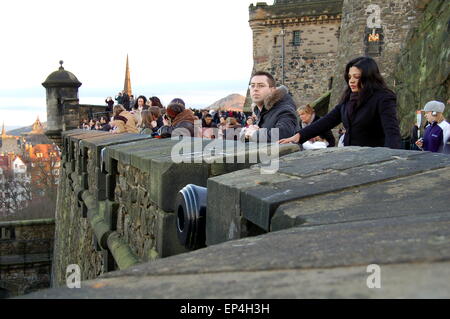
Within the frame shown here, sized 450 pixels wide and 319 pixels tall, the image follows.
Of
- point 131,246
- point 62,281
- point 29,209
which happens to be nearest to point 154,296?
point 131,246

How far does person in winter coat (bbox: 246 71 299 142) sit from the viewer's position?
4227 millimetres

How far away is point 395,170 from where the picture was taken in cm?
230

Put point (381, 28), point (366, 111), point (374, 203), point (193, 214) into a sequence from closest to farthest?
1. point (374, 203)
2. point (193, 214)
3. point (366, 111)
4. point (381, 28)

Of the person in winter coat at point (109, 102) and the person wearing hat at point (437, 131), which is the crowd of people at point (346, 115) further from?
the person in winter coat at point (109, 102)

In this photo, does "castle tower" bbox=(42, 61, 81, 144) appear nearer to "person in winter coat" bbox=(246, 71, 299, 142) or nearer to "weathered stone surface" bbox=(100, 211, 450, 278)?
"person in winter coat" bbox=(246, 71, 299, 142)

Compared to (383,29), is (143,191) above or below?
below

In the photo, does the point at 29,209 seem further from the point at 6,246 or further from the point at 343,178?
the point at 343,178

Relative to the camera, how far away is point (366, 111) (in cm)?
384

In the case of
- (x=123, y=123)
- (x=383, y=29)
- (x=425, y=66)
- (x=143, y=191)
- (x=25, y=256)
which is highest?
(x=383, y=29)

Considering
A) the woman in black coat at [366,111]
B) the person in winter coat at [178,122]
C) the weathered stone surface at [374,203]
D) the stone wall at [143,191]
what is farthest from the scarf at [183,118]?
the weathered stone surface at [374,203]

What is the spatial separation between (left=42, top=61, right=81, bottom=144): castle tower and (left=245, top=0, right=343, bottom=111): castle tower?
15564 mm

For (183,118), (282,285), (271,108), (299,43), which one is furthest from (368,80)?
(299,43)

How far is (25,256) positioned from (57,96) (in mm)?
6707

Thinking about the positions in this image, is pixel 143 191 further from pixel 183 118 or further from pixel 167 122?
pixel 167 122
